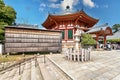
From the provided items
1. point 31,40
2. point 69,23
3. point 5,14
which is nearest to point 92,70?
point 31,40

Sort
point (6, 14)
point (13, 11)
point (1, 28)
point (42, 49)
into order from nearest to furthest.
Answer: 1. point (42, 49)
2. point (1, 28)
3. point (6, 14)
4. point (13, 11)

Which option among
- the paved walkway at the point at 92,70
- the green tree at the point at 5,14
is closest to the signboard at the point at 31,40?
the green tree at the point at 5,14

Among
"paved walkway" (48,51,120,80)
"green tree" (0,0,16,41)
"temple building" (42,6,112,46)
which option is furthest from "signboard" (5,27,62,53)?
"paved walkway" (48,51,120,80)

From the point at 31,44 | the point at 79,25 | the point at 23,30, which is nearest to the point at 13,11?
the point at 23,30

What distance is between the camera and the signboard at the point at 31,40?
1270 centimetres

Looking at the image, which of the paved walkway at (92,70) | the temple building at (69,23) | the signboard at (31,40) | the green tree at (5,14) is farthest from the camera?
the temple building at (69,23)

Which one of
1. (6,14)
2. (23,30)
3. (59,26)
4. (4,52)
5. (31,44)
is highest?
(6,14)

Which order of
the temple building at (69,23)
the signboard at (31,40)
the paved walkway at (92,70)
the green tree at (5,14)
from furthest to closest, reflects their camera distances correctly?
1. the temple building at (69,23)
2. the green tree at (5,14)
3. the signboard at (31,40)
4. the paved walkway at (92,70)

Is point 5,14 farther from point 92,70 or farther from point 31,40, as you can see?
point 92,70

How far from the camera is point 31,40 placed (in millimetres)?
13820

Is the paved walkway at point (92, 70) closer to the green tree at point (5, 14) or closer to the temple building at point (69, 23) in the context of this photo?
the temple building at point (69, 23)

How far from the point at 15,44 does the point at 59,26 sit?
10251mm

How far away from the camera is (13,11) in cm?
1886

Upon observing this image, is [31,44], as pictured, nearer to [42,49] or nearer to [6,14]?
[42,49]
